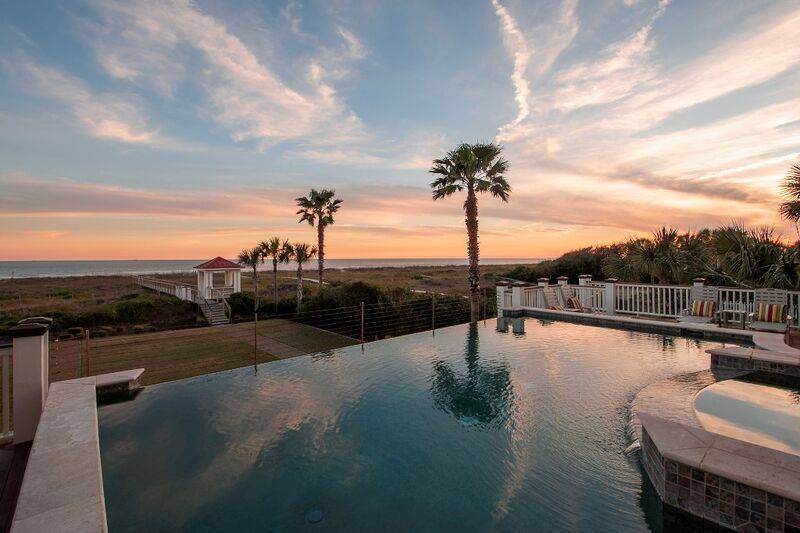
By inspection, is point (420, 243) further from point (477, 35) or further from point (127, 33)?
point (127, 33)

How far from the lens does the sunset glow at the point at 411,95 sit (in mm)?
8055

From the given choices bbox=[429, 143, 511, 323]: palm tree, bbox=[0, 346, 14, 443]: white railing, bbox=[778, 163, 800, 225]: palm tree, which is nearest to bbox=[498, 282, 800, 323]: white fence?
bbox=[429, 143, 511, 323]: palm tree

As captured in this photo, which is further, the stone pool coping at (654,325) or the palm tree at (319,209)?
the palm tree at (319,209)

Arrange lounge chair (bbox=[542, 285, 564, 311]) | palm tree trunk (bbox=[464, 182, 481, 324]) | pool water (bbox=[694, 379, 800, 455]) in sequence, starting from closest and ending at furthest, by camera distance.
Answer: pool water (bbox=[694, 379, 800, 455]) → lounge chair (bbox=[542, 285, 564, 311]) → palm tree trunk (bbox=[464, 182, 481, 324])

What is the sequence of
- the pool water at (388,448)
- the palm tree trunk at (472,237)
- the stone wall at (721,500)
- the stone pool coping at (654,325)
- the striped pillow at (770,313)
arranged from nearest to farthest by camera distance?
1. the stone wall at (721,500)
2. the pool water at (388,448)
3. the striped pillow at (770,313)
4. the stone pool coping at (654,325)
5. the palm tree trunk at (472,237)

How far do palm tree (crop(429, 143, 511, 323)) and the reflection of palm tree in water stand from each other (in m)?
6.02

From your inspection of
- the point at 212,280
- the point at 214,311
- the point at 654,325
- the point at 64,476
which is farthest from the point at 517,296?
the point at 212,280

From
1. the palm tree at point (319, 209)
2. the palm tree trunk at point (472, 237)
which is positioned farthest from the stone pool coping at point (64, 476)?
the palm tree at point (319, 209)

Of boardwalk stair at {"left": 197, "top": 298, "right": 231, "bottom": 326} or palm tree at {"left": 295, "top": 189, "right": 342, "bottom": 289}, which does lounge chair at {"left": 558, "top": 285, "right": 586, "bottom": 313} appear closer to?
palm tree at {"left": 295, "top": 189, "right": 342, "bottom": 289}

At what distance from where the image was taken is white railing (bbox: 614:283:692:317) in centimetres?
1008

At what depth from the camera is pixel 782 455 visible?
276cm

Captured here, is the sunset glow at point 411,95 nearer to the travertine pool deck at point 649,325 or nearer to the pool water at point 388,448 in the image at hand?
the travertine pool deck at point 649,325

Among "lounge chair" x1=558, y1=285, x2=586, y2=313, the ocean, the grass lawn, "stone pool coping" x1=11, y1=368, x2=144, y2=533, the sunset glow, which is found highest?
the sunset glow

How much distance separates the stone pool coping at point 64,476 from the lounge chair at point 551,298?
11.5 m
